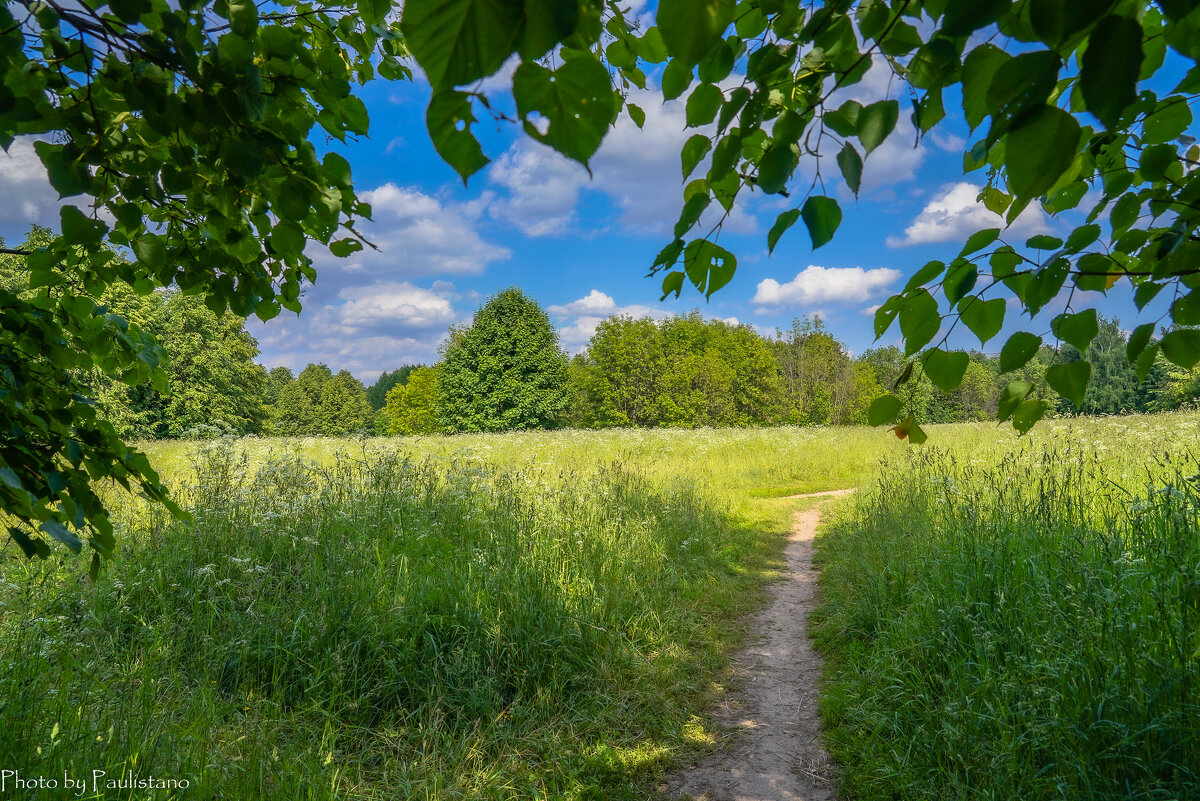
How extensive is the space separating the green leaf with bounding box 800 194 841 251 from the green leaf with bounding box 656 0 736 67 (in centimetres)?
41

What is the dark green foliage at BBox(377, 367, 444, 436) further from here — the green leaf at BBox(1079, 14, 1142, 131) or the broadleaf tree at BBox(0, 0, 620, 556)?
the green leaf at BBox(1079, 14, 1142, 131)

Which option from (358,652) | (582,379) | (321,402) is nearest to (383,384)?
(321,402)

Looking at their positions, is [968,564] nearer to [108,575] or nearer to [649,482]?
[649,482]

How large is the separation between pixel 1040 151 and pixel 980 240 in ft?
1.84

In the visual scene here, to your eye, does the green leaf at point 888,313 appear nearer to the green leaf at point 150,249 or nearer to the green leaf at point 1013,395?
the green leaf at point 1013,395

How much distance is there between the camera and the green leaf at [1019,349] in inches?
46.8

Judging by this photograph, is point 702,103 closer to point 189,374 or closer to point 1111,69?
point 1111,69

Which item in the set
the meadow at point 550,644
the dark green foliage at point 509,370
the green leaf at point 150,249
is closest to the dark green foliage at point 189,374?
the dark green foliage at point 509,370

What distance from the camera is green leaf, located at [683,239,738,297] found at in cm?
115

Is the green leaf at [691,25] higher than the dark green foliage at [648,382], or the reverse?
the dark green foliage at [648,382]

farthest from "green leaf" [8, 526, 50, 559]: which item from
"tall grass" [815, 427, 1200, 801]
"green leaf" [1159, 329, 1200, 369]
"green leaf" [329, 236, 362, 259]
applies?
"tall grass" [815, 427, 1200, 801]

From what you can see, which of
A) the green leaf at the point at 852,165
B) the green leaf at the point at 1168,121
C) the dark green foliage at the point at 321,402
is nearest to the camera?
the green leaf at the point at 852,165

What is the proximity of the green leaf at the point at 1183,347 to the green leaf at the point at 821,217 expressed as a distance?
3.04 feet

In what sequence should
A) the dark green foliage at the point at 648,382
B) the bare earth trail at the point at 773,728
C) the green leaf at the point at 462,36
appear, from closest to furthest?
the green leaf at the point at 462,36
the bare earth trail at the point at 773,728
the dark green foliage at the point at 648,382
